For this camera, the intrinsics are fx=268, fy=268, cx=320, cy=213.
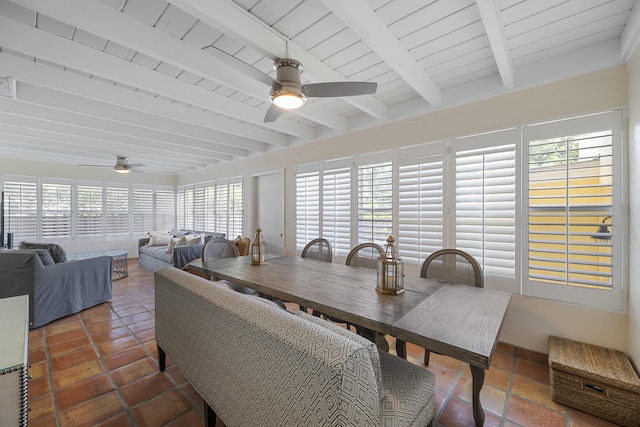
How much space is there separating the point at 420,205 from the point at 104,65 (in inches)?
120

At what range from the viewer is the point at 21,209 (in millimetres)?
5594

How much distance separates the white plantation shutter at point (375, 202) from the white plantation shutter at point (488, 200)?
0.77m

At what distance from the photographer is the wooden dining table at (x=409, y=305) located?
108 cm

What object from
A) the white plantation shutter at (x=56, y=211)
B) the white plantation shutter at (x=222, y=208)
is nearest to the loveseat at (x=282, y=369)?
the white plantation shutter at (x=222, y=208)

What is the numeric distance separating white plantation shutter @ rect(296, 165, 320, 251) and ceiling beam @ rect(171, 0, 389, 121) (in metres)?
1.89

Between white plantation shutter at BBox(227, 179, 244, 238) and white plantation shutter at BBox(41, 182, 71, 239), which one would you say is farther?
white plantation shutter at BBox(41, 182, 71, 239)

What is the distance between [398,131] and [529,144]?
1264 mm

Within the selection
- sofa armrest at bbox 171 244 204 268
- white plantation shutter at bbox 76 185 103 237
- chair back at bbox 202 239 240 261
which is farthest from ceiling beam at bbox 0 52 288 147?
white plantation shutter at bbox 76 185 103 237

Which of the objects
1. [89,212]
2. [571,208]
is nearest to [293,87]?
[571,208]

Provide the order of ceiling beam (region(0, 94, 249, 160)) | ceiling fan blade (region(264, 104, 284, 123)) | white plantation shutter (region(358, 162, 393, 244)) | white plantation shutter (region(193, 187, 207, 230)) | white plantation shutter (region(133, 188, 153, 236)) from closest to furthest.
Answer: ceiling fan blade (region(264, 104, 284, 123)) → ceiling beam (region(0, 94, 249, 160)) → white plantation shutter (region(358, 162, 393, 244)) → white plantation shutter (region(193, 187, 207, 230)) → white plantation shutter (region(133, 188, 153, 236))

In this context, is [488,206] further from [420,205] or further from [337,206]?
[337,206]

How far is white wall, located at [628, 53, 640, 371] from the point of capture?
1716mm

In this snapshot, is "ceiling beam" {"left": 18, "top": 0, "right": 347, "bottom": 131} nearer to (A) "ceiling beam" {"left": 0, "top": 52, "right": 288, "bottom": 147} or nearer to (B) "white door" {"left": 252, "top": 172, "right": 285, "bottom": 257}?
(A) "ceiling beam" {"left": 0, "top": 52, "right": 288, "bottom": 147}

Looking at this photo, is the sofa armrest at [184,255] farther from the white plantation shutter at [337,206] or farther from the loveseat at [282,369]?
the loveseat at [282,369]
